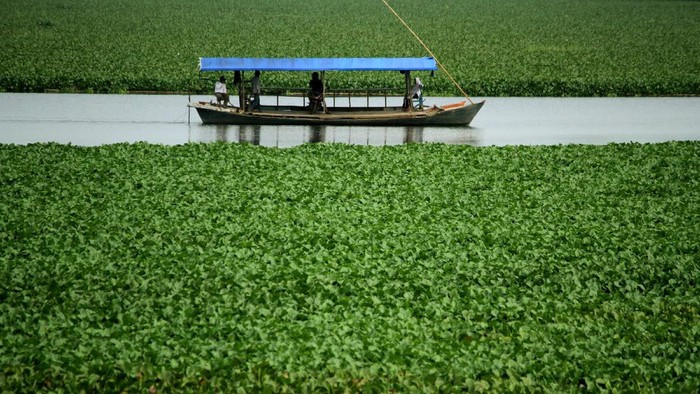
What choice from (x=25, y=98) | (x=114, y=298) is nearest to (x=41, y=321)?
(x=114, y=298)

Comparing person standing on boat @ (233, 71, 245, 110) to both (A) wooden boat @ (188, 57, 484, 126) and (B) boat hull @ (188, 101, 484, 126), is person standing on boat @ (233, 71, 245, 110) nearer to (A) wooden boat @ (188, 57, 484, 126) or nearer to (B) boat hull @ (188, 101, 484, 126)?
(A) wooden boat @ (188, 57, 484, 126)

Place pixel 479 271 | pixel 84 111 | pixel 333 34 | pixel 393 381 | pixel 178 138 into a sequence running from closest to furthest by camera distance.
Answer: pixel 393 381 < pixel 479 271 < pixel 178 138 < pixel 84 111 < pixel 333 34

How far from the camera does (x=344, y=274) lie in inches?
521

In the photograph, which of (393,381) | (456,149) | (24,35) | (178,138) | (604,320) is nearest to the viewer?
(393,381)

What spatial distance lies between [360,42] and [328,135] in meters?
24.0

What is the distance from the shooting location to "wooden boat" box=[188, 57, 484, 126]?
89.2 feet

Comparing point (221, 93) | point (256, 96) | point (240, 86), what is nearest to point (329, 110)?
point (256, 96)

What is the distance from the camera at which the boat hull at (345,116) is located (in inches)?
1068

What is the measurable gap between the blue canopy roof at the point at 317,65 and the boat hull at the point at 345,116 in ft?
3.65

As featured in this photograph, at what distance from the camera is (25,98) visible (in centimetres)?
3359

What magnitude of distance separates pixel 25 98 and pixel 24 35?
681 inches

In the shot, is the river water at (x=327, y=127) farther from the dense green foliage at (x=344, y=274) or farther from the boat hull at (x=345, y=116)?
the dense green foliage at (x=344, y=274)

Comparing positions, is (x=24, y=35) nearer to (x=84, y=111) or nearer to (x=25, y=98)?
(x=25, y=98)

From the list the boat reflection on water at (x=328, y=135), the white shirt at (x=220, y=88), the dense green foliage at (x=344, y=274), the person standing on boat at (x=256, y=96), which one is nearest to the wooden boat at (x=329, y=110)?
the person standing on boat at (x=256, y=96)
